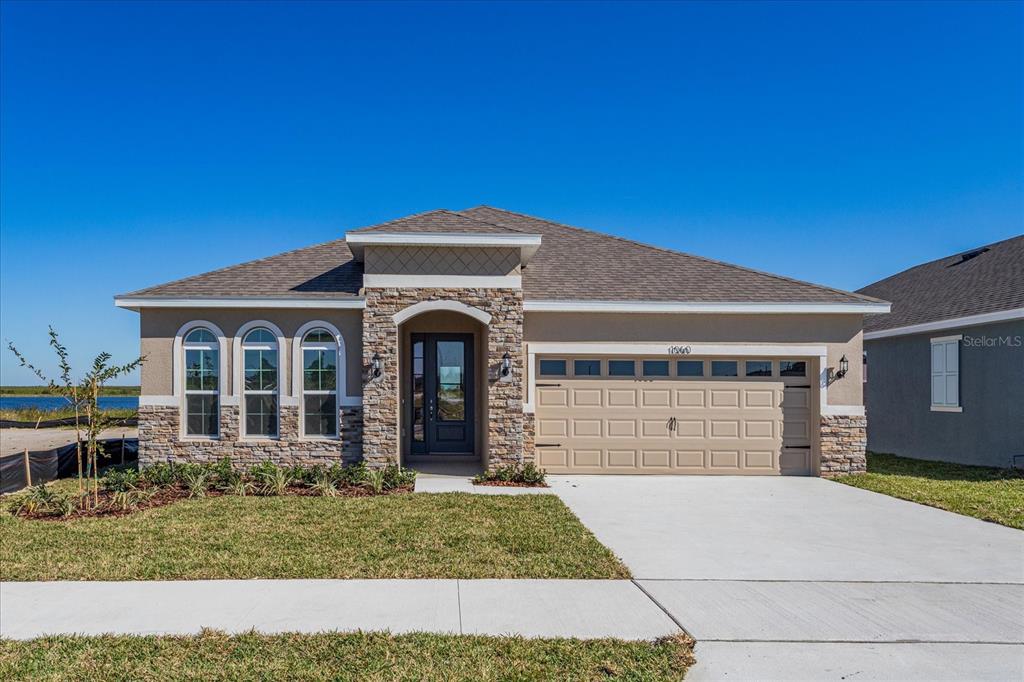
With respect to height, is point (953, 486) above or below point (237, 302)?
below

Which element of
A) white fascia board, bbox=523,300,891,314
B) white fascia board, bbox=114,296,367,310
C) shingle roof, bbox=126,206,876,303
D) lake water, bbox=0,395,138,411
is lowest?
lake water, bbox=0,395,138,411

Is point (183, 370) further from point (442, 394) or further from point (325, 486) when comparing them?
point (442, 394)

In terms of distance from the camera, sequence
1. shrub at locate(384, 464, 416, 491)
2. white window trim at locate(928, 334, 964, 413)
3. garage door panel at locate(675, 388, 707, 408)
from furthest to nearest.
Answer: white window trim at locate(928, 334, 964, 413) → garage door panel at locate(675, 388, 707, 408) → shrub at locate(384, 464, 416, 491)

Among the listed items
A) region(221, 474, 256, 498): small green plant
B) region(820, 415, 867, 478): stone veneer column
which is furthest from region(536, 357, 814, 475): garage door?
region(221, 474, 256, 498): small green plant

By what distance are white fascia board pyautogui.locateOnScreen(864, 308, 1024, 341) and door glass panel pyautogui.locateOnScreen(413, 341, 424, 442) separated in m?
11.4

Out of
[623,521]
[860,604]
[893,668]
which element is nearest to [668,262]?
[623,521]

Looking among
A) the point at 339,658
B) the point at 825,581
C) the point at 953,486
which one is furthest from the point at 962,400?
the point at 339,658

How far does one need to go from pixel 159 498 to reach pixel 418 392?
17.5ft

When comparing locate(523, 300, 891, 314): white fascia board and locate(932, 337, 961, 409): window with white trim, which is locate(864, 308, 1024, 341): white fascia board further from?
locate(523, 300, 891, 314): white fascia board

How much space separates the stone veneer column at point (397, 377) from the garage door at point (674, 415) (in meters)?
0.96

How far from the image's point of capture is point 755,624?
502 cm

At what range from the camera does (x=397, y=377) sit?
39.4 feet

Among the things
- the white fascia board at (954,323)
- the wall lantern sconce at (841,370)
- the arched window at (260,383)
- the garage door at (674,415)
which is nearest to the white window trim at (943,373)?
the white fascia board at (954,323)

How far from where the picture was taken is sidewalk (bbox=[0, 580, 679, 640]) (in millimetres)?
4906
